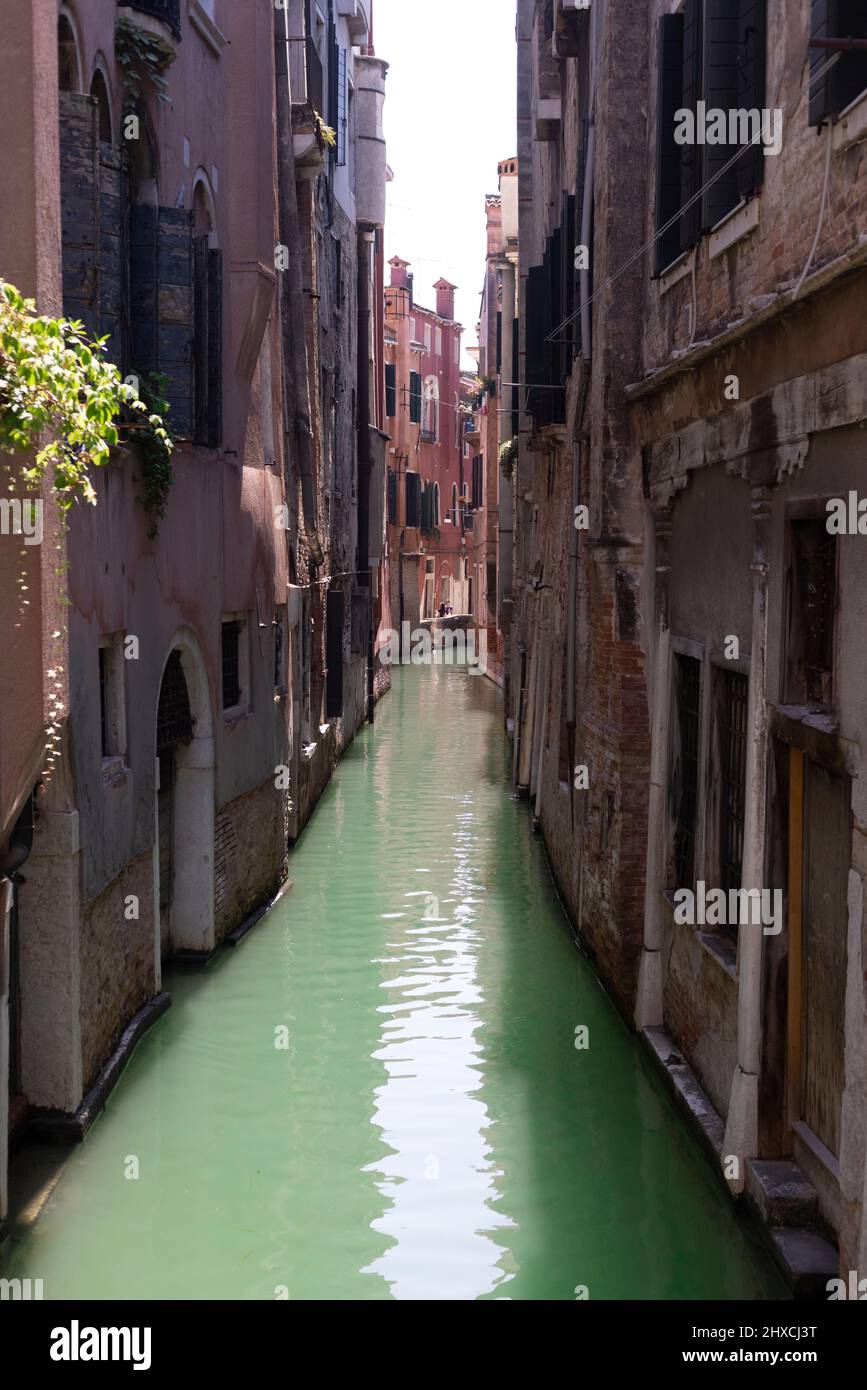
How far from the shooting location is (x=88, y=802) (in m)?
7.08

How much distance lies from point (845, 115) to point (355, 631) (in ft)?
60.3

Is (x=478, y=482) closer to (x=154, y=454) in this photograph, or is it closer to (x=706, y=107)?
(x=154, y=454)

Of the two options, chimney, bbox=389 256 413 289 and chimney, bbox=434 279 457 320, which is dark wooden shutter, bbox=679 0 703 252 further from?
chimney, bbox=434 279 457 320

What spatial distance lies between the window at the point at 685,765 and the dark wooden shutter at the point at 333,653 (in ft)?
32.5

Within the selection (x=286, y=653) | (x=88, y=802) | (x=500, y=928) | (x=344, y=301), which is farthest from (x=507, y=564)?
(x=88, y=802)

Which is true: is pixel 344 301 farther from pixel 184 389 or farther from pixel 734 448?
pixel 734 448

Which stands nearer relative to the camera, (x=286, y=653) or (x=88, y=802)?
(x=88, y=802)

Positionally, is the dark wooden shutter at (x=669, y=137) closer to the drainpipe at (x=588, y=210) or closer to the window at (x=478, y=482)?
the drainpipe at (x=588, y=210)

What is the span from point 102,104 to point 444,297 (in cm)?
4451

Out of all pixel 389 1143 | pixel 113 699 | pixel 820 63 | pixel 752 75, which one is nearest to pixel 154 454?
pixel 113 699

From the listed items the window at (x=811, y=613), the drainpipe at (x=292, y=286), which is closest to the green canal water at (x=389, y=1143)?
the window at (x=811, y=613)

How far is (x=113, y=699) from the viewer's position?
7906 millimetres

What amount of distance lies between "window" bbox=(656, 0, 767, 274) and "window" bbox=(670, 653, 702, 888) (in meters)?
2.16

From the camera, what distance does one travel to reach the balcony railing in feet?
25.4
